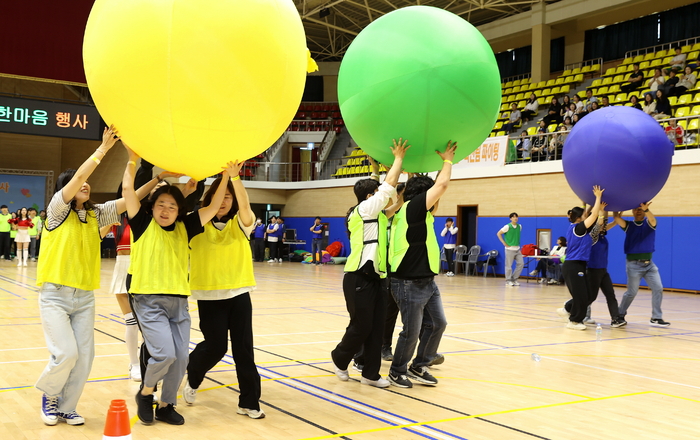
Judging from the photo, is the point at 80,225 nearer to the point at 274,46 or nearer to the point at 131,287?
the point at 131,287

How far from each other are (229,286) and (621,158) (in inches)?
163

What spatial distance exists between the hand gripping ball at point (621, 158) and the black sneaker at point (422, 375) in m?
2.84

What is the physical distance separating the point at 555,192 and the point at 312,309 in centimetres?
820

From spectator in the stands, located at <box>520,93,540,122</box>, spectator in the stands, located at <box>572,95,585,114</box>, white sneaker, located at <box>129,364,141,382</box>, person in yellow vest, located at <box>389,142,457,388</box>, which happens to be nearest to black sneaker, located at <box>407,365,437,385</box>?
person in yellow vest, located at <box>389,142,457,388</box>

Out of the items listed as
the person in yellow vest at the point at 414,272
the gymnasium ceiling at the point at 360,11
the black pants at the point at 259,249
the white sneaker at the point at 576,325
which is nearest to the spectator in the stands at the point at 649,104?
the gymnasium ceiling at the point at 360,11

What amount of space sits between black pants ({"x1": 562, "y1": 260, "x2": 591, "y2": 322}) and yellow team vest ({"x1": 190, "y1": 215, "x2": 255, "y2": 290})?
15.9ft

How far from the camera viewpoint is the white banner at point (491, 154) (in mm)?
16000

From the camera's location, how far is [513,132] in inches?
742

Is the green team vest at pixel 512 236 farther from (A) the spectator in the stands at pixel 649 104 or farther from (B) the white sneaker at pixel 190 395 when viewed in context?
(B) the white sneaker at pixel 190 395

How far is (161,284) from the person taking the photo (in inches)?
136

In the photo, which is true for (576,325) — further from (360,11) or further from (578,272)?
(360,11)

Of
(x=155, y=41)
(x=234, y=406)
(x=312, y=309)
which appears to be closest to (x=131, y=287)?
(x=234, y=406)

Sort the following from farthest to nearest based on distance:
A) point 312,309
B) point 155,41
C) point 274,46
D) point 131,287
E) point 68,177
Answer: point 312,309, point 68,177, point 131,287, point 274,46, point 155,41

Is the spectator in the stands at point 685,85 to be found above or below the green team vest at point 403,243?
above
